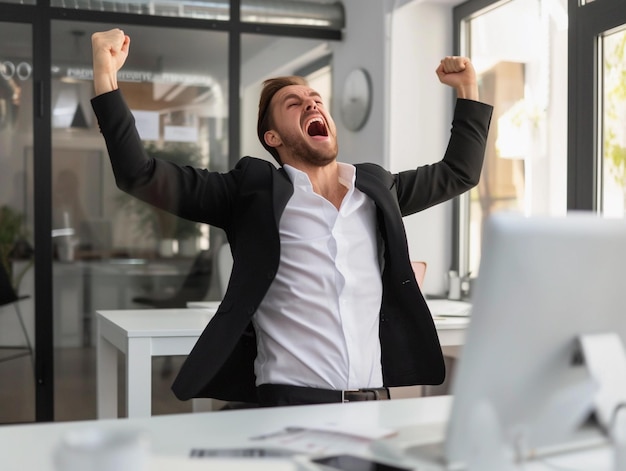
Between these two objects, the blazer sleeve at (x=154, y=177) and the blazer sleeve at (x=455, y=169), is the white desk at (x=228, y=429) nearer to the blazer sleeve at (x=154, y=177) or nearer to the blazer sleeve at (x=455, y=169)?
the blazer sleeve at (x=154, y=177)

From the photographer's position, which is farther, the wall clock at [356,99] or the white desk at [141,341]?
the wall clock at [356,99]

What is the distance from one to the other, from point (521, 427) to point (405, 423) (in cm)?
47

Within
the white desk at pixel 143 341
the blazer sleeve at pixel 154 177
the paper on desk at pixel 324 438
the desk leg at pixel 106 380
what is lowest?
the desk leg at pixel 106 380

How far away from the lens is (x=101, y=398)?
11.4 feet

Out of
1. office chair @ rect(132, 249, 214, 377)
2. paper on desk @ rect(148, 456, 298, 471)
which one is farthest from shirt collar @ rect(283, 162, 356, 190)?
office chair @ rect(132, 249, 214, 377)

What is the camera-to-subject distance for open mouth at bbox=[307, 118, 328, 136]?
2.21 meters

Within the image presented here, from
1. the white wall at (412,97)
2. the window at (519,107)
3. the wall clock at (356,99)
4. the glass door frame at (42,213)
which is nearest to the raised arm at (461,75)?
the window at (519,107)

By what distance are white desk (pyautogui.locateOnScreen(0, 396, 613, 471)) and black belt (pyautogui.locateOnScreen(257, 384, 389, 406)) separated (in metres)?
0.17

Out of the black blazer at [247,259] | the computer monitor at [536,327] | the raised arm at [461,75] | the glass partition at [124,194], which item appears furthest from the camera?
the glass partition at [124,194]

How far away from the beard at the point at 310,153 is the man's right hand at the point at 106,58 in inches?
20.7

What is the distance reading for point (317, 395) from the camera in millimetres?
1954

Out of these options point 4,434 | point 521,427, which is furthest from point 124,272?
point 521,427

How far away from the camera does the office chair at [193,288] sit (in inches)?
203

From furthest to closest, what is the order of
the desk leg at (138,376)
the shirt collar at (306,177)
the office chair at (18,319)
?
the office chair at (18,319) → the desk leg at (138,376) → the shirt collar at (306,177)
